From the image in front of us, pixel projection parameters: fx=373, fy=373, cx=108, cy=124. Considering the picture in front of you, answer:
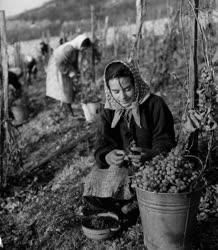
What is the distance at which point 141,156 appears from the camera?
2801 millimetres

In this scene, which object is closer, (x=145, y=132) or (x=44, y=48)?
(x=145, y=132)

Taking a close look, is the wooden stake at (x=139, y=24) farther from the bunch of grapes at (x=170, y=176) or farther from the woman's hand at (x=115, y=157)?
the bunch of grapes at (x=170, y=176)

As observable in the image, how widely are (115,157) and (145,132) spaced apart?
0.34 meters

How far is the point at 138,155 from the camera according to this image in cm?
280

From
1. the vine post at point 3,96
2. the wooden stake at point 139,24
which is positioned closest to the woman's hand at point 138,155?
the vine post at point 3,96

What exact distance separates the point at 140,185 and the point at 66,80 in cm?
542

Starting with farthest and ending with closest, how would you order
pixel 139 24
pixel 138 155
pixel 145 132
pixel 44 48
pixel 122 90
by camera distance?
pixel 44 48 < pixel 139 24 < pixel 145 132 < pixel 122 90 < pixel 138 155

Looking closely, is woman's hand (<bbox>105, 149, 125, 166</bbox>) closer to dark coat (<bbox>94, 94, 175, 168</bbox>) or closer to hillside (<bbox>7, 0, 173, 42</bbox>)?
dark coat (<bbox>94, 94, 175, 168</bbox>)

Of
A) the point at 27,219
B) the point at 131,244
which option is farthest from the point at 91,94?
the point at 131,244

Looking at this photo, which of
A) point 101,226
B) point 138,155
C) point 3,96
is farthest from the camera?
point 3,96

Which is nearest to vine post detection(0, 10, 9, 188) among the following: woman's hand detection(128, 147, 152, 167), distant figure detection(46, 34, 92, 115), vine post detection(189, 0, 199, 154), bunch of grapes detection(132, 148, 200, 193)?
woman's hand detection(128, 147, 152, 167)

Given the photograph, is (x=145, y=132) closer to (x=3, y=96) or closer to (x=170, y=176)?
(x=170, y=176)

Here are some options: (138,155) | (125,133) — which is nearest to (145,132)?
(125,133)

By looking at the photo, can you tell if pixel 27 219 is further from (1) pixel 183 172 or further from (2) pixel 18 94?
(2) pixel 18 94
